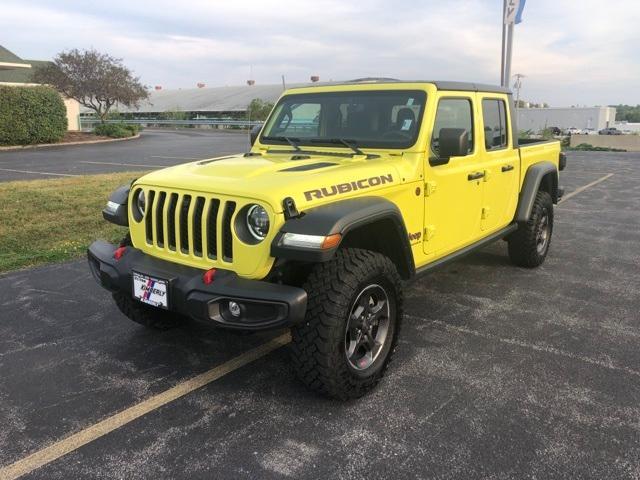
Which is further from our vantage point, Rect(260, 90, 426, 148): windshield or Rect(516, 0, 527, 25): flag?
Rect(516, 0, 527, 25): flag

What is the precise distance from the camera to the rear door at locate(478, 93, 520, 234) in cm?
466

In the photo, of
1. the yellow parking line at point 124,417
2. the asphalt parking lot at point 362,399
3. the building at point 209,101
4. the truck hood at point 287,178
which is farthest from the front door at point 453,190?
the building at point 209,101

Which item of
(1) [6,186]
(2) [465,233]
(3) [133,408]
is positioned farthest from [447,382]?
(1) [6,186]

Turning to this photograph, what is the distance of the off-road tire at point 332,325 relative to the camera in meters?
2.86

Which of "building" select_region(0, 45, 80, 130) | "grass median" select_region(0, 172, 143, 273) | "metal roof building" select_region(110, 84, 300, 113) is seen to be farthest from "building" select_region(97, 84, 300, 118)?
"grass median" select_region(0, 172, 143, 273)

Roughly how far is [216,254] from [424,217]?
1.53 m

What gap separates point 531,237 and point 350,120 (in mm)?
2448

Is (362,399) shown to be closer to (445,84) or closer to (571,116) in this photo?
(445,84)

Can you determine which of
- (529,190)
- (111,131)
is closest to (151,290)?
(529,190)

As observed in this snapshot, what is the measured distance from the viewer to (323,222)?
2.83 metres

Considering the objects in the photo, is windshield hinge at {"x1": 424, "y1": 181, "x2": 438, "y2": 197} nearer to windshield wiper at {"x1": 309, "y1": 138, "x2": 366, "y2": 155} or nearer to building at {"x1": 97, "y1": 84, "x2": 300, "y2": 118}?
windshield wiper at {"x1": 309, "y1": 138, "x2": 366, "y2": 155}

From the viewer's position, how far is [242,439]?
2.75 metres

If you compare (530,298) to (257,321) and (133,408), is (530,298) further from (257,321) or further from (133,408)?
(133,408)

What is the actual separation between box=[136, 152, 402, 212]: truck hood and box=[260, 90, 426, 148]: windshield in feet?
0.80
